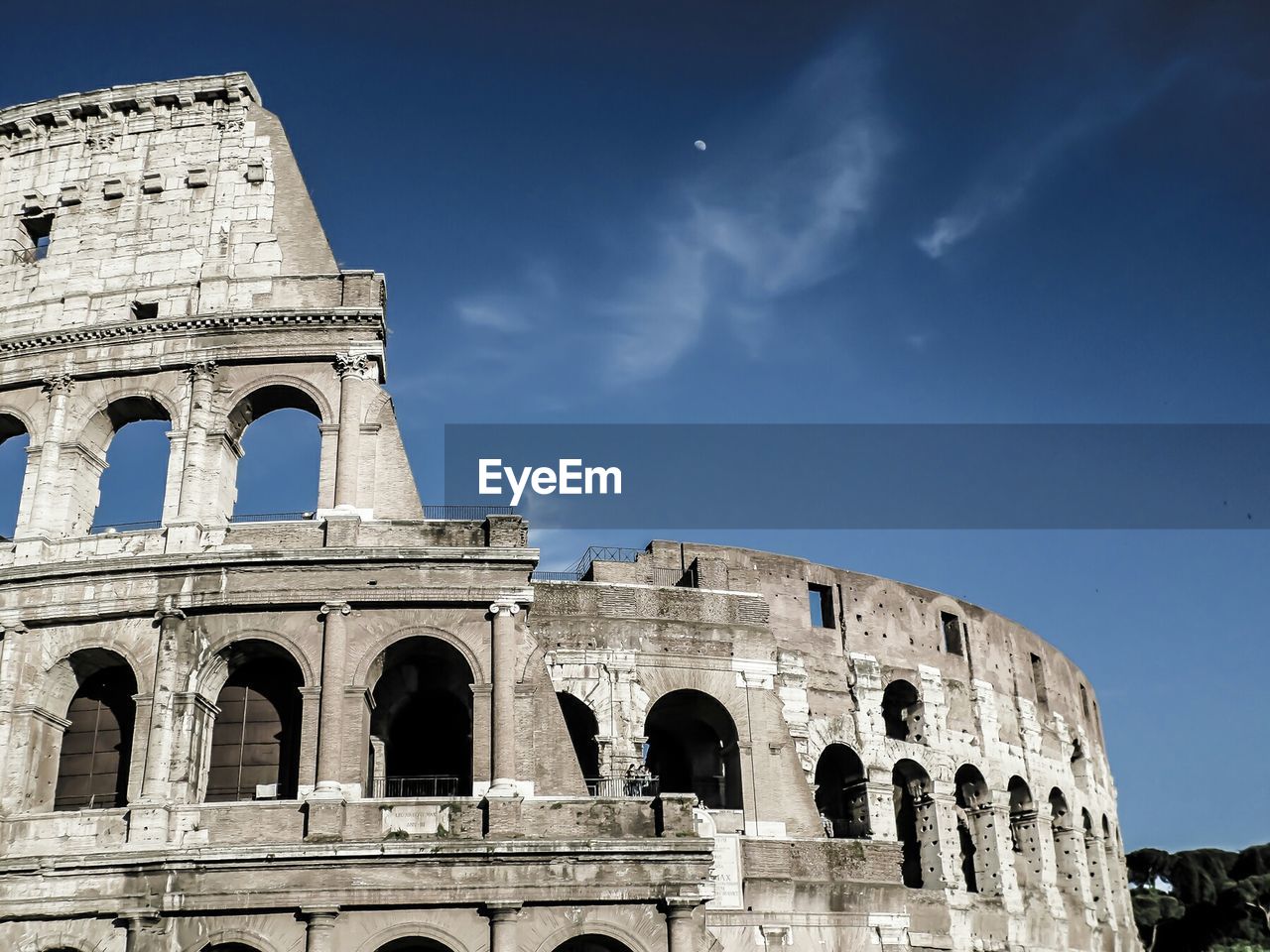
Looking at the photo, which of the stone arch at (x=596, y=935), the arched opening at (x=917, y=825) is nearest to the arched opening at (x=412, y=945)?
the stone arch at (x=596, y=935)

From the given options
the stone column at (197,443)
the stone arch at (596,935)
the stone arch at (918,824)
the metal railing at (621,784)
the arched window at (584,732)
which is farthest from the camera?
the stone arch at (918,824)

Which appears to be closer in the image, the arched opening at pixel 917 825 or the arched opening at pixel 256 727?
the arched opening at pixel 256 727

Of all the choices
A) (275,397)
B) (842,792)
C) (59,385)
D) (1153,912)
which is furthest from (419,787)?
(1153,912)

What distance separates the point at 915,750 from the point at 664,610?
785 centimetres

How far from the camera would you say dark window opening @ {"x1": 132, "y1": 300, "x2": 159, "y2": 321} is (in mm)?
23719

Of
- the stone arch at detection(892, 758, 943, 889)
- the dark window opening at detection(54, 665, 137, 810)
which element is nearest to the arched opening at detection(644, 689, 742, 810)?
the stone arch at detection(892, 758, 943, 889)

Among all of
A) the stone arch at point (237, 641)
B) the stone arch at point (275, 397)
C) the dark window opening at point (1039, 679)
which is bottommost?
the stone arch at point (237, 641)

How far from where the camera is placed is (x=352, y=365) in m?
22.8

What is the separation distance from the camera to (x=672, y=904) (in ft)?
63.3

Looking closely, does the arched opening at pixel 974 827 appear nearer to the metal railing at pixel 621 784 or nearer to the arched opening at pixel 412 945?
the metal railing at pixel 621 784

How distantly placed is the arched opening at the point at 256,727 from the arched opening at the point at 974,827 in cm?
1627

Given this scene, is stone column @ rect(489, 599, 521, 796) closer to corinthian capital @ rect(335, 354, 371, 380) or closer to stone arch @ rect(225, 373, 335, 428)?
stone arch @ rect(225, 373, 335, 428)

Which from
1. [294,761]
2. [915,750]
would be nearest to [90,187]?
[294,761]

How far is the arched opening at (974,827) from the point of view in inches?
1201
